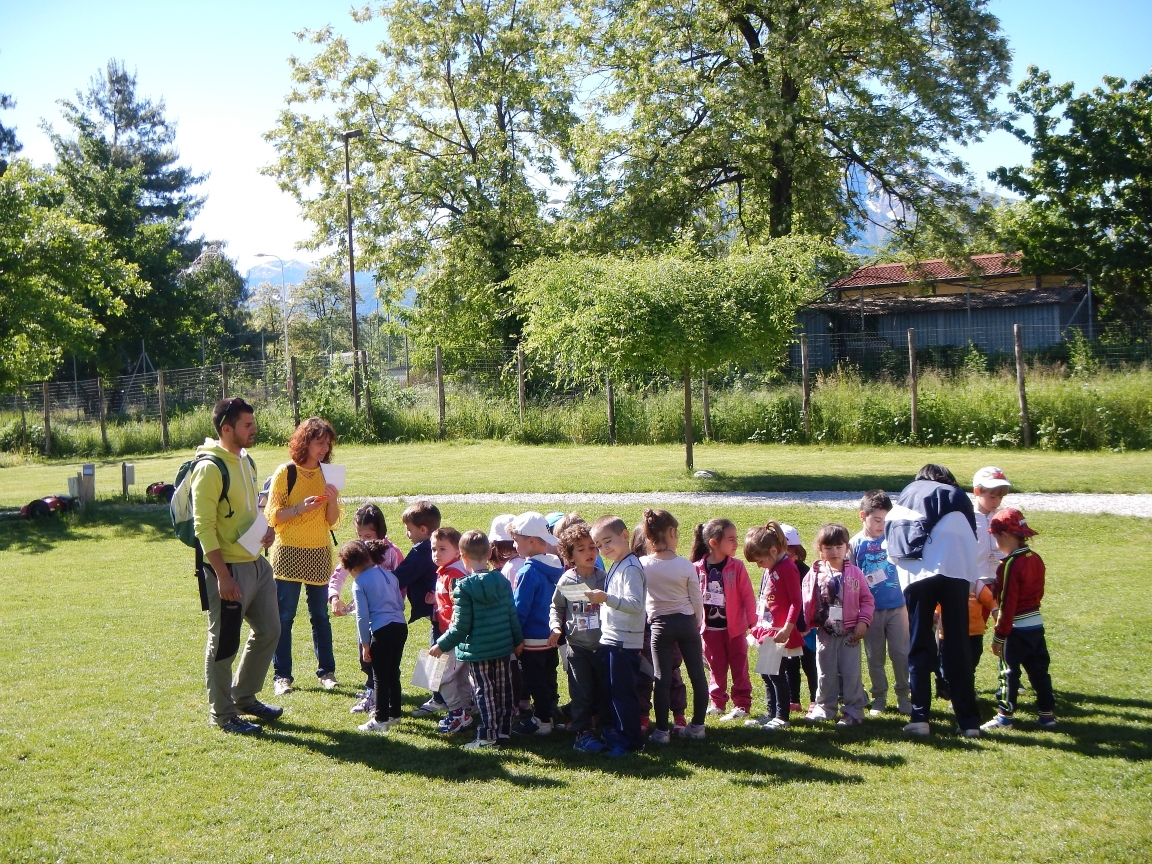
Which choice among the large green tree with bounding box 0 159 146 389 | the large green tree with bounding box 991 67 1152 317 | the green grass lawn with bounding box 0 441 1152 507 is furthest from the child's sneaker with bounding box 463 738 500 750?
the large green tree with bounding box 991 67 1152 317

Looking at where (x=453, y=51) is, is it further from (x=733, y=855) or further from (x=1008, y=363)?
(x=733, y=855)

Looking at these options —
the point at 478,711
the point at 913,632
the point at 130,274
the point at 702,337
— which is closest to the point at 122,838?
the point at 478,711

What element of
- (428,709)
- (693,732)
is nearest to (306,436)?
(428,709)

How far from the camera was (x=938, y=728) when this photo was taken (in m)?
5.92

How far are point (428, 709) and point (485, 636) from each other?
110cm

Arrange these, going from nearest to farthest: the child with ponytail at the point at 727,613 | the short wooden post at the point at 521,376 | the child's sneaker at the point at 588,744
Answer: the child's sneaker at the point at 588,744 → the child with ponytail at the point at 727,613 → the short wooden post at the point at 521,376

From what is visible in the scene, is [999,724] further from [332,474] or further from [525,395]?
[525,395]

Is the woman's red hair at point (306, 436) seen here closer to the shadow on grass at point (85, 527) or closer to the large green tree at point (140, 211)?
the shadow on grass at point (85, 527)

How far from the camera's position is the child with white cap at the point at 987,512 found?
20.9 ft

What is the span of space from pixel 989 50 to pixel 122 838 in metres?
30.6

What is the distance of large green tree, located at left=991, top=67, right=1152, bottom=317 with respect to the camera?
3322 cm

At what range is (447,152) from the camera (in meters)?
36.4

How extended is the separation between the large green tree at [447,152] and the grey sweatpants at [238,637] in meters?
28.4

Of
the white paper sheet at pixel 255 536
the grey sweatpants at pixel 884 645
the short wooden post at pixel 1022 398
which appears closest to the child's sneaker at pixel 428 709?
the white paper sheet at pixel 255 536
